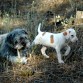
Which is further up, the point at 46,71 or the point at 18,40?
the point at 18,40

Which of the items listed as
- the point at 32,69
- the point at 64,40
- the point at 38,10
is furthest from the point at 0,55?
the point at 38,10

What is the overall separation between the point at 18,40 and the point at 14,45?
0.44 ft

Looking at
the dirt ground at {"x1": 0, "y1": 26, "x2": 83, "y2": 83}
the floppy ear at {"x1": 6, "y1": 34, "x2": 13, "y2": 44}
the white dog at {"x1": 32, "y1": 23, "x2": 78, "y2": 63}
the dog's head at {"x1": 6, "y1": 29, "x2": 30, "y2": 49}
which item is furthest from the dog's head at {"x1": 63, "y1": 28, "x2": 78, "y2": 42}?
the floppy ear at {"x1": 6, "y1": 34, "x2": 13, "y2": 44}

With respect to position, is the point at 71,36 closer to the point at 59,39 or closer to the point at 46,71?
the point at 59,39

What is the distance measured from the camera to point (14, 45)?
579 cm

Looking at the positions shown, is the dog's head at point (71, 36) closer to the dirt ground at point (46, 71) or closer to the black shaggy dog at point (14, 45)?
the dirt ground at point (46, 71)

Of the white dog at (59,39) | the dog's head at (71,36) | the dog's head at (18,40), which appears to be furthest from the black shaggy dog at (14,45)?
the dog's head at (71,36)

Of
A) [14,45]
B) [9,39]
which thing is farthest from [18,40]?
[9,39]

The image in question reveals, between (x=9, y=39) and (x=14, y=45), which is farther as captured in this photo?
(x=9, y=39)

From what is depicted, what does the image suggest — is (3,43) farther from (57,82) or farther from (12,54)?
(57,82)

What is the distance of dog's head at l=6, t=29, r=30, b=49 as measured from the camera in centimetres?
572

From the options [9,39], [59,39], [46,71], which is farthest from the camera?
[9,39]

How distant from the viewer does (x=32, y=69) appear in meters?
5.72

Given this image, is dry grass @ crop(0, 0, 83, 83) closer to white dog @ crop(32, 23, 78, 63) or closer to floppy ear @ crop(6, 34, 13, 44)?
white dog @ crop(32, 23, 78, 63)
